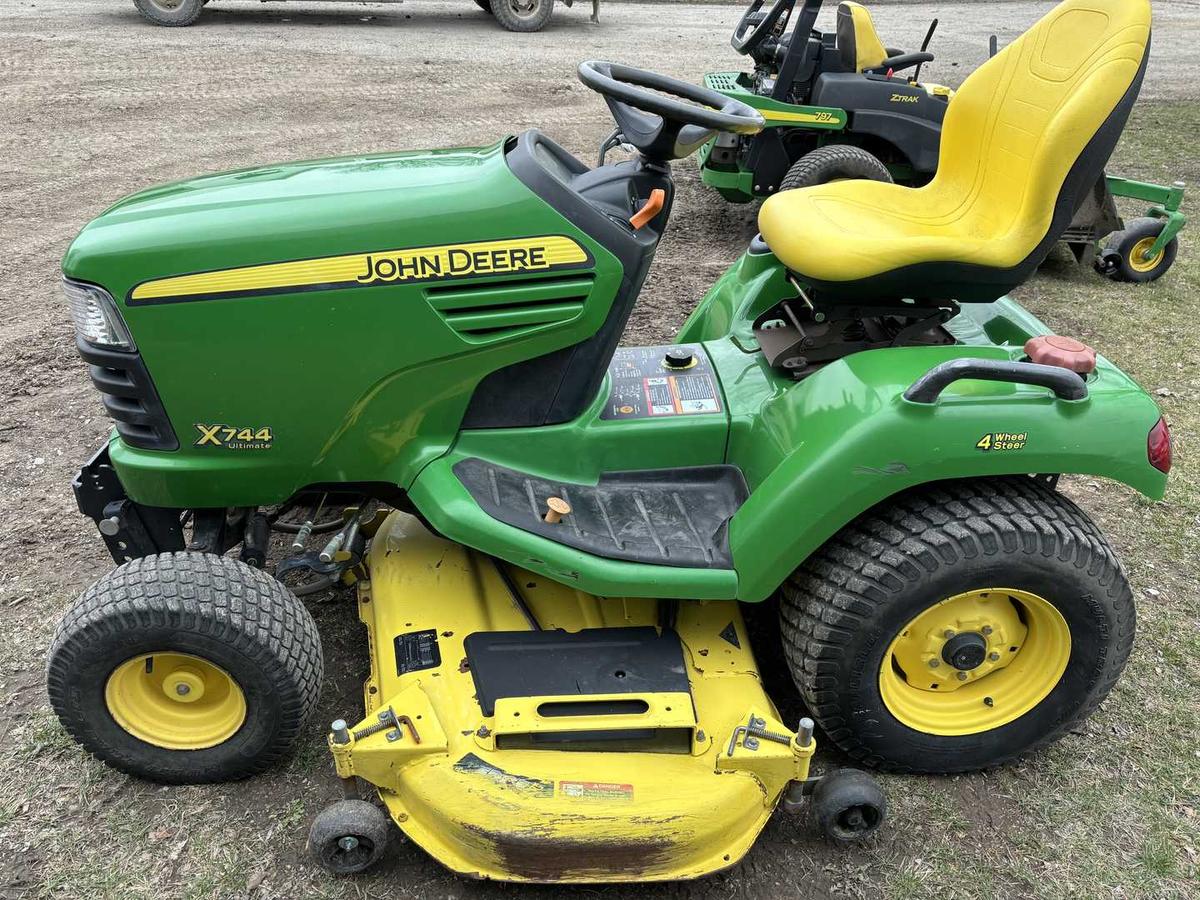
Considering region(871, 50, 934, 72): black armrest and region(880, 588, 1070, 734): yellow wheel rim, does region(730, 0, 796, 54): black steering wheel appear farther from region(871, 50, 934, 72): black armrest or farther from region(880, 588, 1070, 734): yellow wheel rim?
region(880, 588, 1070, 734): yellow wheel rim

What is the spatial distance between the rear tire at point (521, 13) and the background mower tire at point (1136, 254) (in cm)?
828

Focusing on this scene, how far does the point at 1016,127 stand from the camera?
2764 mm

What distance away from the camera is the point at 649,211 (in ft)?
7.21

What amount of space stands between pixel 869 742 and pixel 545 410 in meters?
1.12

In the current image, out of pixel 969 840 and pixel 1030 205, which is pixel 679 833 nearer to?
pixel 969 840

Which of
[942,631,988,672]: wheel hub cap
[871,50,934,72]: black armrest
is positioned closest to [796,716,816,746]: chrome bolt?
[942,631,988,672]: wheel hub cap

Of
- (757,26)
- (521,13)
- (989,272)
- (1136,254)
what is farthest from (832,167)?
(521,13)

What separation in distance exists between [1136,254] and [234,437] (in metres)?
5.19

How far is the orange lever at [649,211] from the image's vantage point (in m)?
2.20

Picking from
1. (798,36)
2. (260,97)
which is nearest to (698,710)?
(798,36)

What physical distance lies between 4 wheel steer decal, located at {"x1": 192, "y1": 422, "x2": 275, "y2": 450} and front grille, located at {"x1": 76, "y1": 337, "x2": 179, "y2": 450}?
7 cm

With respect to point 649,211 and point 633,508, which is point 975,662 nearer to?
point 633,508

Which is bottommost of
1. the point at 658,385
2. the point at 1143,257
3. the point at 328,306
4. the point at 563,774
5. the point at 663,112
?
the point at 1143,257

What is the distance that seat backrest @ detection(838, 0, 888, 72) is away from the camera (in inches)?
235
